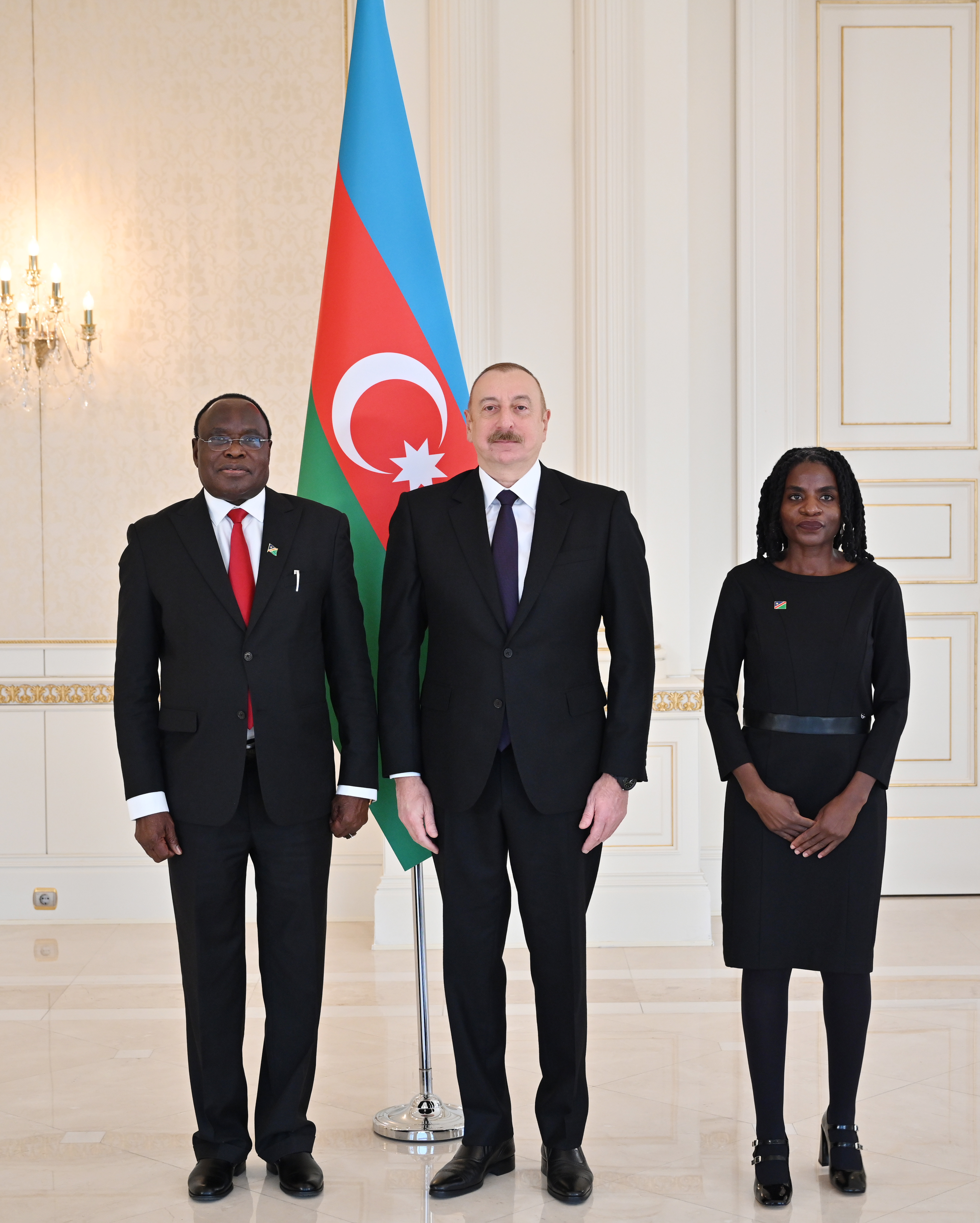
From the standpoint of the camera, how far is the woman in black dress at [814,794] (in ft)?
8.14

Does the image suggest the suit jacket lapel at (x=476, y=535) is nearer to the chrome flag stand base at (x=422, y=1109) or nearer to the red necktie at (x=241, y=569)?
the red necktie at (x=241, y=569)

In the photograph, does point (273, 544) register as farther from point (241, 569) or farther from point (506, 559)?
point (506, 559)

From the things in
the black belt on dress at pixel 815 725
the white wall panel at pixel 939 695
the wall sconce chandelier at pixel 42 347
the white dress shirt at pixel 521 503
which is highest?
the wall sconce chandelier at pixel 42 347

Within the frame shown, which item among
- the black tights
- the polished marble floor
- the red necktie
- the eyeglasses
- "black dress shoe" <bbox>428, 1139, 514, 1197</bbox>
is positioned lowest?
the polished marble floor

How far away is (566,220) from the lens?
4500 millimetres

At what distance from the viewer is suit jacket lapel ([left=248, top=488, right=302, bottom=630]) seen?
2.49m

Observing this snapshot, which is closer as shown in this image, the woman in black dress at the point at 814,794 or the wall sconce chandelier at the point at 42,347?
the woman in black dress at the point at 814,794

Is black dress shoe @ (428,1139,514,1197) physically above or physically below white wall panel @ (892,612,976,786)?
below

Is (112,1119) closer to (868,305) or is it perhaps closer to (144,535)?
(144,535)

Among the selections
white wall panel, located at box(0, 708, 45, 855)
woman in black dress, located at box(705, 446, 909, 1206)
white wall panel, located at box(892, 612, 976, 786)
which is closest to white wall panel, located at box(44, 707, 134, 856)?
white wall panel, located at box(0, 708, 45, 855)

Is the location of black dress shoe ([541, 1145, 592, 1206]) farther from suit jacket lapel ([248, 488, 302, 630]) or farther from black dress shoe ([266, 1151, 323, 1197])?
suit jacket lapel ([248, 488, 302, 630])

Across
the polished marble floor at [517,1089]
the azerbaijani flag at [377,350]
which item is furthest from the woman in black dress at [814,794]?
the azerbaijani flag at [377,350]

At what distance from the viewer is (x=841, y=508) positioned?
255 centimetres

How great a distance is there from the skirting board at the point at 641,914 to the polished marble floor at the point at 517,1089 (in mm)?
68
